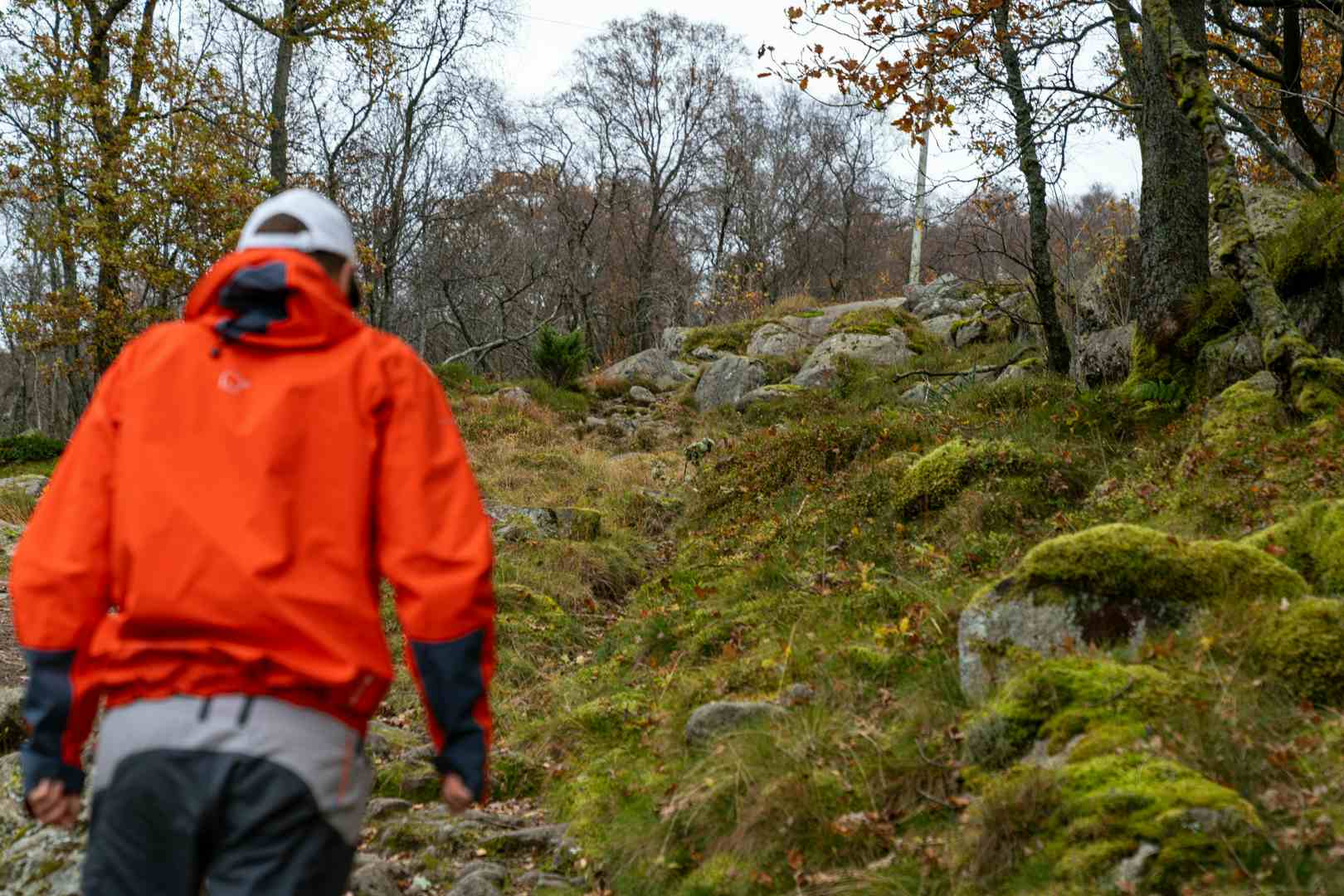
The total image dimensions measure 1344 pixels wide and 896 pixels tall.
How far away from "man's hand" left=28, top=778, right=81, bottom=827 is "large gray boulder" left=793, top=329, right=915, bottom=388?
14037mm

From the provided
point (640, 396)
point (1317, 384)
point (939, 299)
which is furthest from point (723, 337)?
point (1317, 384)

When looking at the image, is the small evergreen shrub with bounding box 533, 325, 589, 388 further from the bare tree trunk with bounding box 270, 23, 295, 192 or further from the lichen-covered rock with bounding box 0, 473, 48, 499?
the lichen-covered rock with bounding box 0, 473, 48, 499

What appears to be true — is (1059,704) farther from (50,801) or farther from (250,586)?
(50,801)

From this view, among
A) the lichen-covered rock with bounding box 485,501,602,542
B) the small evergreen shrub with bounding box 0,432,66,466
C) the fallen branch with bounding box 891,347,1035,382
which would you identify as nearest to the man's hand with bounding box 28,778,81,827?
the lichen-covered rock with bounding box 485,501,602,542

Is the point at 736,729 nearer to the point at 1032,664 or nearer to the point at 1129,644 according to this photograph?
the point at 1032,664

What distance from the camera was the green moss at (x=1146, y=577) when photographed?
3896mm

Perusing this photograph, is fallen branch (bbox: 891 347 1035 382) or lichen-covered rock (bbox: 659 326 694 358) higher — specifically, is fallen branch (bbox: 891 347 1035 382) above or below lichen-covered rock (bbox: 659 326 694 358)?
below

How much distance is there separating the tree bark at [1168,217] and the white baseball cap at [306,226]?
745 cm

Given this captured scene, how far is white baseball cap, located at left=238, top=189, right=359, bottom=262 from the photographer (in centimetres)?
209

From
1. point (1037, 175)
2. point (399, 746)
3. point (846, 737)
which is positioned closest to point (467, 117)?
point (1037, 175)

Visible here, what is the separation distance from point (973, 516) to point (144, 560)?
18.3 feet

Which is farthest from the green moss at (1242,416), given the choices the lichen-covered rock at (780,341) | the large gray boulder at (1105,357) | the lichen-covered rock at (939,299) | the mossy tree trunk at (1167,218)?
the lichen-covered rock at (939,299)

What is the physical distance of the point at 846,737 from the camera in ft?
13.2

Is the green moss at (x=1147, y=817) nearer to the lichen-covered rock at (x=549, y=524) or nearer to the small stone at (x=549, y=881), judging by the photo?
the small stone at (x=549, y=881)
